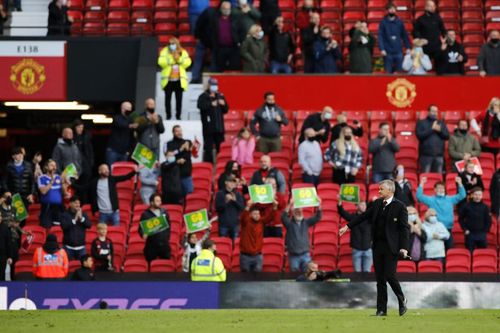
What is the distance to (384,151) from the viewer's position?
2769 cm

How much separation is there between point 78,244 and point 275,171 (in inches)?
144

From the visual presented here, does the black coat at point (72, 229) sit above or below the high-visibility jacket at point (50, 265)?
above

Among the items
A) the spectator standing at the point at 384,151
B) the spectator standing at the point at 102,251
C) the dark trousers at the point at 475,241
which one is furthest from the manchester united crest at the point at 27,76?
the dark trousers at the point at 475,241

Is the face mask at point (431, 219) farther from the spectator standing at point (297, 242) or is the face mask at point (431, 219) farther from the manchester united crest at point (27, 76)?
the manchester united crest at point (27, 76)

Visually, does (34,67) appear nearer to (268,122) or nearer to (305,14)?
(305,14)

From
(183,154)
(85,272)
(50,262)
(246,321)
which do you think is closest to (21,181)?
(183,154)

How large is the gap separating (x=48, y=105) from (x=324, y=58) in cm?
630

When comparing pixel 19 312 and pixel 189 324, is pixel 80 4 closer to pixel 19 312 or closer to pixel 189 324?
pixel 19 312

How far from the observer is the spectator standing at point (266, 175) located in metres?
26.8

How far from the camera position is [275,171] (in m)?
26.8

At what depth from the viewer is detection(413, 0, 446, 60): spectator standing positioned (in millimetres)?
31391

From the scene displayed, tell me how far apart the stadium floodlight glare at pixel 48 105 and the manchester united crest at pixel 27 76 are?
113 cm

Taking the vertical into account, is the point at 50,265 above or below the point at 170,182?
Result: below

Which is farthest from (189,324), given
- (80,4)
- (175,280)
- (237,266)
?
(80,4)
